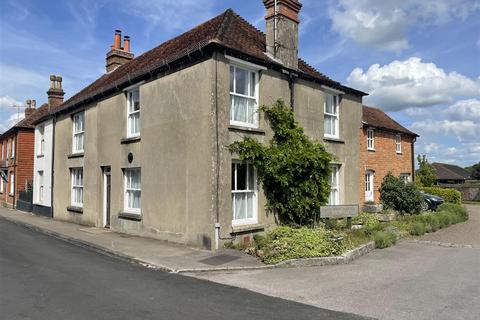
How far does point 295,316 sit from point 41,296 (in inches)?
160

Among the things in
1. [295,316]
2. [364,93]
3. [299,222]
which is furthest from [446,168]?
[295,316]

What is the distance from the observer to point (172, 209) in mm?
12586

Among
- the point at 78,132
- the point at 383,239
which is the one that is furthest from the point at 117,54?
the point at 383,239

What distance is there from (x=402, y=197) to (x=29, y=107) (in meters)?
28.9

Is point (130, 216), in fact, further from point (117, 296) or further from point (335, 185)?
point (335, 185)

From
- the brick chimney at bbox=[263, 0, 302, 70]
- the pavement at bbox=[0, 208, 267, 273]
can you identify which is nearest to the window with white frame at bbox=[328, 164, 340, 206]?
the brick chimney at bbox=[263, 0, 302, 70]

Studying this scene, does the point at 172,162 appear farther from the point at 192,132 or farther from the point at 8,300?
the point at 8,300

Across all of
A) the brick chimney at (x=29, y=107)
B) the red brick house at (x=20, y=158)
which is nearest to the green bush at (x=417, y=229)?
the red brick house at (x=20, y=158)

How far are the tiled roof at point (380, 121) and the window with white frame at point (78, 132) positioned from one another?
585 inches

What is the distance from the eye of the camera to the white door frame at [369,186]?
2309 cm

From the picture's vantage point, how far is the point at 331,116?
16.7 m

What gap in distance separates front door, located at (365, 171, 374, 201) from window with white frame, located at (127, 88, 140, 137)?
45.4 ft

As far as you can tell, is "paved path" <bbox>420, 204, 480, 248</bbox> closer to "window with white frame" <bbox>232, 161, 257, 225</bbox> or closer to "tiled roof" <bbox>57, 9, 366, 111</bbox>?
"window with white frame" <bbox>232, 161, 257, 225</bbox>

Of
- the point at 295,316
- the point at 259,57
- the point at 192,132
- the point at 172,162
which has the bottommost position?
the point at 295,316
